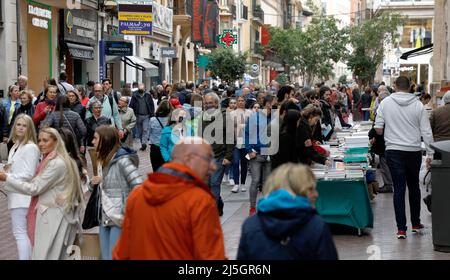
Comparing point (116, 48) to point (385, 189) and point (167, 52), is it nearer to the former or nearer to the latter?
point (167, 52)

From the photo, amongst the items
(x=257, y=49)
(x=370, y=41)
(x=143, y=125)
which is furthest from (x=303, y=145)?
(x=257, y=49)

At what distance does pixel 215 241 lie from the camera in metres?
5.12

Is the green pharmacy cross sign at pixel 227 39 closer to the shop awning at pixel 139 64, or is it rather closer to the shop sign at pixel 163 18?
the shop sign at pixel 163 18

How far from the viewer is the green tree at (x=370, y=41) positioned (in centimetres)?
6366

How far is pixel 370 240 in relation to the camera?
11.5m

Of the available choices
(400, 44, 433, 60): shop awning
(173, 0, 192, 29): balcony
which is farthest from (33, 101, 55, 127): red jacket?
(173, 0, 192, 29): balcony

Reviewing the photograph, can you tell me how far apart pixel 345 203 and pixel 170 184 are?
7.05m

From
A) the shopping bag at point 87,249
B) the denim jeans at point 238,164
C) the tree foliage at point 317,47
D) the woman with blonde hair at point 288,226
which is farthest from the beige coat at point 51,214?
the tree foliage at point 317,47

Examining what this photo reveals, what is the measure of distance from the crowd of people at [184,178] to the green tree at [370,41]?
4755 cm

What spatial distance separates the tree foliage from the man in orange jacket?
60.6 metres
